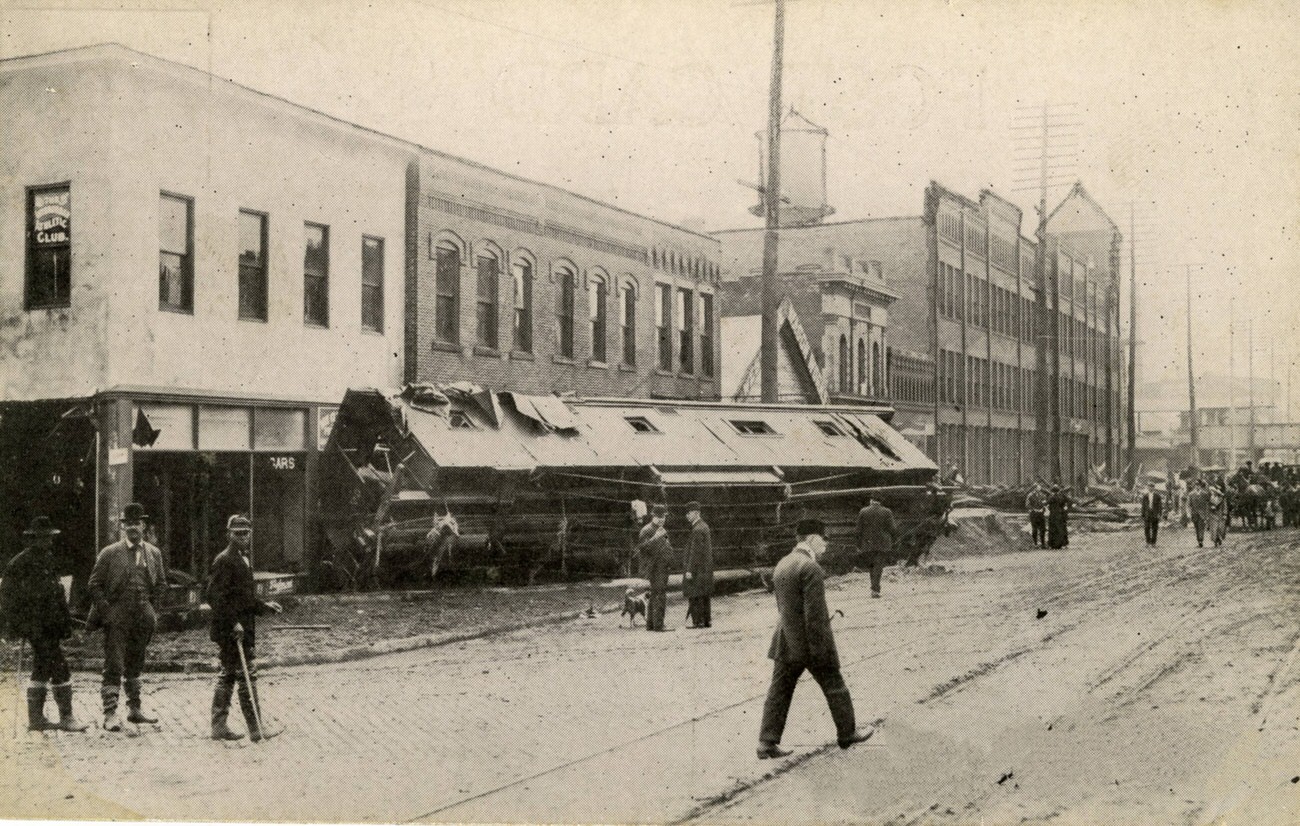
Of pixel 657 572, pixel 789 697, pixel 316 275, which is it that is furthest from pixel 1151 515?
pixel 789 697

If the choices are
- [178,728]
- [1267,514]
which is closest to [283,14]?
[178,728]

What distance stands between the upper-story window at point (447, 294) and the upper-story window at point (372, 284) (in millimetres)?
1269

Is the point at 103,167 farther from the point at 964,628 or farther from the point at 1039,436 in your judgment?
the point at 1039,436

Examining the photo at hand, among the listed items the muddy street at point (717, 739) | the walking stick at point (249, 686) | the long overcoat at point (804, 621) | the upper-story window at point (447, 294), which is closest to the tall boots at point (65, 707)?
the muddy street at point (717, 739)

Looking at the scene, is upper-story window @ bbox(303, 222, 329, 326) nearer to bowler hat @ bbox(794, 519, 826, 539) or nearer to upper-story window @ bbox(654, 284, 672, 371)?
upper-story window @ bbox(654, 284, 672, 371)

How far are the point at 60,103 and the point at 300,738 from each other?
852 centimetres

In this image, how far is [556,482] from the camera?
18.1 m

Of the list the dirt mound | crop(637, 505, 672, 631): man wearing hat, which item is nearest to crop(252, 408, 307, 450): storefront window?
crop(637, 505, 672, 631): man wearing hat

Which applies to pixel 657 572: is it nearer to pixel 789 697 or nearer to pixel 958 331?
pixel 789 697

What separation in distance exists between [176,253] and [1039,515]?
799 inches

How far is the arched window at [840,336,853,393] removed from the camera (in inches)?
1516

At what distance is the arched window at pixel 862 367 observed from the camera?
39.5 meters

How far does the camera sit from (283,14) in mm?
11023

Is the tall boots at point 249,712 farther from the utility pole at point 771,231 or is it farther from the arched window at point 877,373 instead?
the arched window at point 877,373
